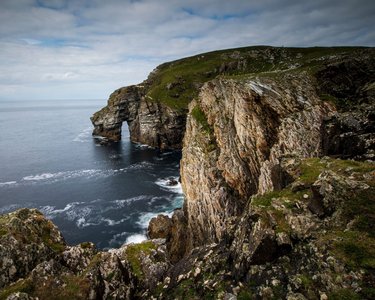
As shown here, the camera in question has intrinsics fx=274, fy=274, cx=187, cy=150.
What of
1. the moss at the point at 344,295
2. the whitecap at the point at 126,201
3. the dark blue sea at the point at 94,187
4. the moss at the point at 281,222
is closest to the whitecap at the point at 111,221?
the dark blue sea at the point at 94,187

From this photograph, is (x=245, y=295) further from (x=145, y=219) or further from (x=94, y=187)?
(x=94, y=187)

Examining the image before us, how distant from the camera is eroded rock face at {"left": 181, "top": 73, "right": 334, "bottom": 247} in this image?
40.3 m

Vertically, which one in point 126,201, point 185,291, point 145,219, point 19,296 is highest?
point 19,296

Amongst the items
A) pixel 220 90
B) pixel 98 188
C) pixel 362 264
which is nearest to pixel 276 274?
pixel 362 264

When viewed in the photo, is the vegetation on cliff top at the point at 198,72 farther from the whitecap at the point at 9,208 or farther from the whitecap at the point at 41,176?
the whitecap at the point at 9,208

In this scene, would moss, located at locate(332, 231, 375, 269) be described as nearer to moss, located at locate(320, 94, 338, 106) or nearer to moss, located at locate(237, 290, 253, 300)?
moss, located at locate(237, 290, 253, 300)

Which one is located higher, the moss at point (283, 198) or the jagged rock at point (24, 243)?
the moss at point (283, 198)

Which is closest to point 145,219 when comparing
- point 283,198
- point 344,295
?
point 283,198

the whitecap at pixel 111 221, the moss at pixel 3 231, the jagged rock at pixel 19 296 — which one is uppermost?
the moss at pixel 3 231

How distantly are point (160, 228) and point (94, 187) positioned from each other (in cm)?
3488

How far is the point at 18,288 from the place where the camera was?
1762cm

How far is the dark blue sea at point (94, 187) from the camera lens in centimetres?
5909

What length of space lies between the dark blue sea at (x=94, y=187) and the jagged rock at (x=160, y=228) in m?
3.72

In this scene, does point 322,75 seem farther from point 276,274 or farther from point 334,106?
point 276,274
